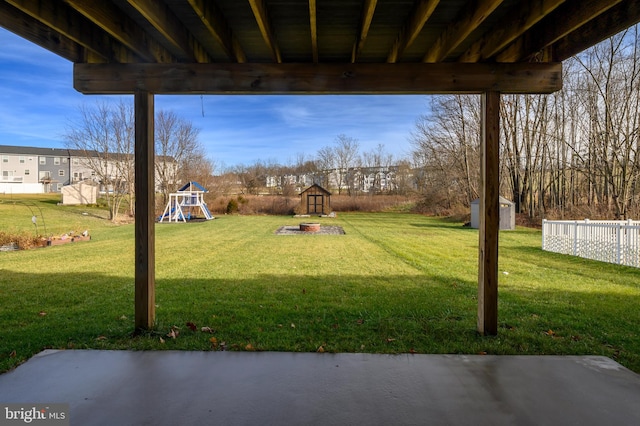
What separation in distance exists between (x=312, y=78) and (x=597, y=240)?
8.85 meters

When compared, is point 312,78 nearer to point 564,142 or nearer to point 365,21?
point 365,21

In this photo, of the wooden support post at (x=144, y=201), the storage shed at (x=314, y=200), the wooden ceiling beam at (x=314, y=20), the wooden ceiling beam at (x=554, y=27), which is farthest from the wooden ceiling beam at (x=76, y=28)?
the storage shed at (x=314, y=200)

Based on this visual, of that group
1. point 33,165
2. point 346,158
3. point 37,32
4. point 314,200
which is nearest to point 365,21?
point 37,32

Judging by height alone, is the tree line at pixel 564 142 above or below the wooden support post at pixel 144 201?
above

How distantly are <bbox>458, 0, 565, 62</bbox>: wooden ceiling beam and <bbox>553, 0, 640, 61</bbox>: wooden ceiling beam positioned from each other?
0.52 m

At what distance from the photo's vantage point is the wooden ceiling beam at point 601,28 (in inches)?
95.5

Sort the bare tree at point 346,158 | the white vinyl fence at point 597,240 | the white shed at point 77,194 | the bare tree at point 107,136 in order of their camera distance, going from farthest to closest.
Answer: the bare tree at point 346,158 → the white shed at point 77,194 → the bare tree at point 107,136 → the white vinyl fence at point 597,240

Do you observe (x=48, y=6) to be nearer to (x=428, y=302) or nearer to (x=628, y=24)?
(x=628, y=24)

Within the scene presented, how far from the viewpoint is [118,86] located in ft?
10.6

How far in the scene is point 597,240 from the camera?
8750 millimetres

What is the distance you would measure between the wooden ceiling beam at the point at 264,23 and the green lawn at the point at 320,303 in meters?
2.52

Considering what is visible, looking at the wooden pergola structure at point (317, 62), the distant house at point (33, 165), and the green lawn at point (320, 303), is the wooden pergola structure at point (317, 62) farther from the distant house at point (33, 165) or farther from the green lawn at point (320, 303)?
the distant house at point (33, 165)

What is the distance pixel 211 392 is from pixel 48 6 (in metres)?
2.79

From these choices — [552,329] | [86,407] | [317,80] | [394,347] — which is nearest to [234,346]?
[86,407]
